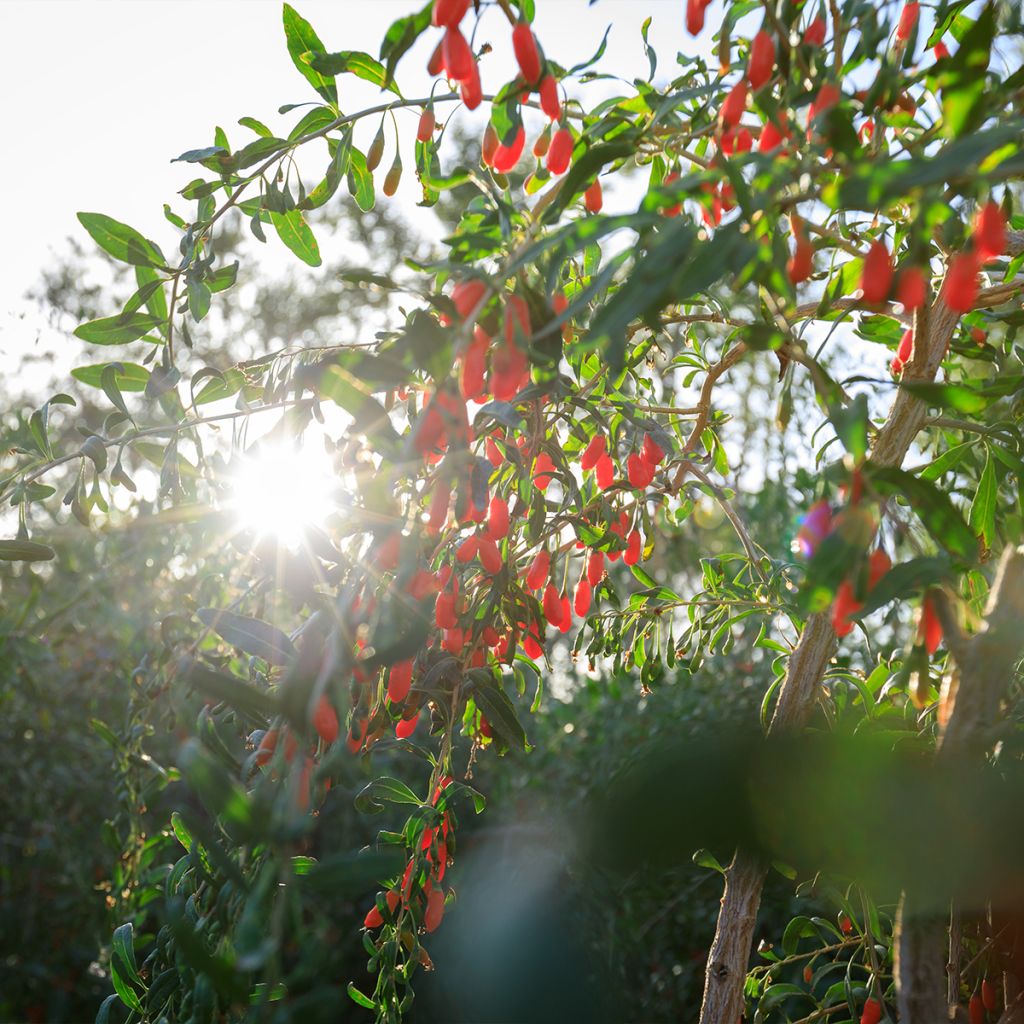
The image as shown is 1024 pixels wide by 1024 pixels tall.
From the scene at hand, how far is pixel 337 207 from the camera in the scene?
939cm

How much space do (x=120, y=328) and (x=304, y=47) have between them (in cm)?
49

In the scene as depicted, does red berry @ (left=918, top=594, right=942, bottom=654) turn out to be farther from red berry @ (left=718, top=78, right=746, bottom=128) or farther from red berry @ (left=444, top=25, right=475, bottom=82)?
red berry @ (left=444, top=25, right=475, bottom=82)

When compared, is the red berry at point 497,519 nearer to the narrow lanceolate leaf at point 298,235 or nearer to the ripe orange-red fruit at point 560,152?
the ripe orange-red fruit at point 560,152

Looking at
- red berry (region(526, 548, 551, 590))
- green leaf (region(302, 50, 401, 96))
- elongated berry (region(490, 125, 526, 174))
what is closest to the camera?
elongated berry (region(490, 125, 526, 174))

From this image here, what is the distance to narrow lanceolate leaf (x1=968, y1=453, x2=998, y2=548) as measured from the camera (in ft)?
4.46

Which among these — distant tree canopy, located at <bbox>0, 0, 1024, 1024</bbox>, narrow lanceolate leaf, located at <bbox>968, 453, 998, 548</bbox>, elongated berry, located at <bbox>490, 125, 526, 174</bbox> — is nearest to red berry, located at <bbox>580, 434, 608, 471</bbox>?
distant tree canopy, located at <bbox>0, 0, 1024, 1024</bbox>

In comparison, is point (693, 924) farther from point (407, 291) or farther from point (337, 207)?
point (337, 207)

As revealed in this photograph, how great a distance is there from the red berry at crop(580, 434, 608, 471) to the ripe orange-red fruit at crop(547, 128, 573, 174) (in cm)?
41

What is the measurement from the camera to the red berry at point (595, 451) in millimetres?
1424

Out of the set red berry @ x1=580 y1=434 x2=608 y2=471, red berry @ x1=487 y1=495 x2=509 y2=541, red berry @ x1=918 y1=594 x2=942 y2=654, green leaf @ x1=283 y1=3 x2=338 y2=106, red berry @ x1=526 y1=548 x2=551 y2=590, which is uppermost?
green leaf @ x1=283 y1=3 x2=338 y2=106

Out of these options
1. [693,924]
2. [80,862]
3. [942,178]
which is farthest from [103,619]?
[942,178]

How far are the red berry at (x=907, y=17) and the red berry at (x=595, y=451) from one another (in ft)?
1.99

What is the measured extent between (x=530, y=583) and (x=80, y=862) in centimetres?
348

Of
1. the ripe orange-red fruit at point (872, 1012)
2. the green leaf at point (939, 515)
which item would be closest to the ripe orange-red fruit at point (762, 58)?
the green leaf at point (939, 515)
